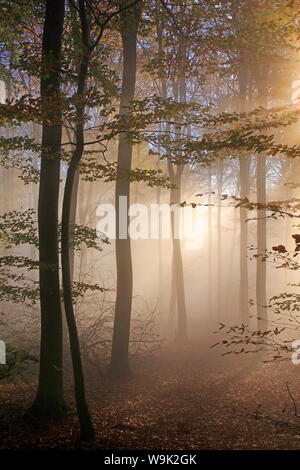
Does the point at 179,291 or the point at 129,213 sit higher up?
the point at 129,213

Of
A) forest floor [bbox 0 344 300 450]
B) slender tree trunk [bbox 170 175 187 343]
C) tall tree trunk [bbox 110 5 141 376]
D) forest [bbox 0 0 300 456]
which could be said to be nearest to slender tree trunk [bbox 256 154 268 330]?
forest [bbox 0 0 300 456]

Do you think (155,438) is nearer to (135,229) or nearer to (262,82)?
(262,82)

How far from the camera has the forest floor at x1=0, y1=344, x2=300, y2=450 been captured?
6.82 metres

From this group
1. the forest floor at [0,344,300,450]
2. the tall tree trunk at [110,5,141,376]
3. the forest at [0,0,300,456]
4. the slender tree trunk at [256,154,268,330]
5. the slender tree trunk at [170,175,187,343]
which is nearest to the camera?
the forest at [0,0,300,456]

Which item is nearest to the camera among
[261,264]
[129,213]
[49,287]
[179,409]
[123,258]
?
[49,287]

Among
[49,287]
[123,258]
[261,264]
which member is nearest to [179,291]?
[261,264]

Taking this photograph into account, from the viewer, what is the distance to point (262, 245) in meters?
15.2

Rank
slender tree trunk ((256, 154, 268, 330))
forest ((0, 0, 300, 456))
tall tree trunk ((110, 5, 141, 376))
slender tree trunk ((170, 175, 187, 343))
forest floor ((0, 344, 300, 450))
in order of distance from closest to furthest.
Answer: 1. forest ((0, 0, 300, 456))
2. forest floor ((0, 344, 300, 450))
3. tall tree trunk ((110, 5, 141, 376))
4. slender tree trunk ((256, 154, 268, 330))
5. slender tree trunk ((170, 175, 187, 343))

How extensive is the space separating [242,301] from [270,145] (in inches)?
568

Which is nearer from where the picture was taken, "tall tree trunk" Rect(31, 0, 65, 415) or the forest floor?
the forest floor

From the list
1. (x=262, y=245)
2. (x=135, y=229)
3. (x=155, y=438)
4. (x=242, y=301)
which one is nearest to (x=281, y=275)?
(x=135, y=229)

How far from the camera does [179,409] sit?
935cm

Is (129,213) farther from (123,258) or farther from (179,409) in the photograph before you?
(179,409)

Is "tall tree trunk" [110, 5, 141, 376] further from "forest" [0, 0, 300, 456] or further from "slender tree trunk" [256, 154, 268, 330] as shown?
"slender tree trunk" [256, 154, 268, 330]
